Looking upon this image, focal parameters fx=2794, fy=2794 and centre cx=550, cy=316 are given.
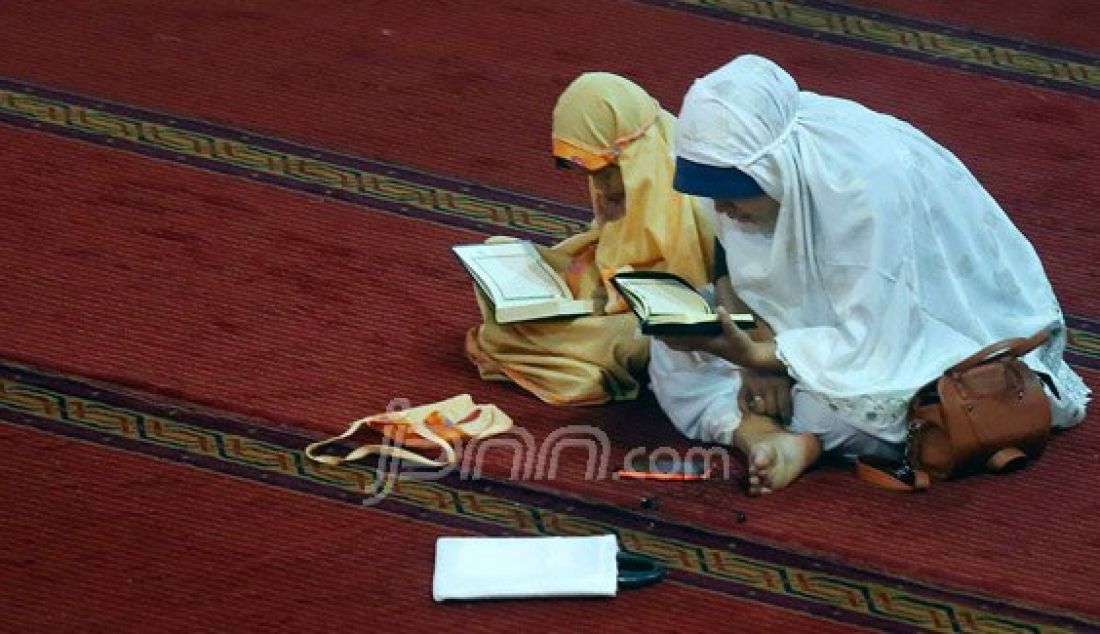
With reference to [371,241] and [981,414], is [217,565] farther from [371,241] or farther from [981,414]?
[981,414]

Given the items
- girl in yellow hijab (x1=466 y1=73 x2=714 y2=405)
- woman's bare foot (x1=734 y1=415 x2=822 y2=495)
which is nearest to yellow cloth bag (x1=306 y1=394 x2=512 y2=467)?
girl in yellow hijab (x1=466 y1=73 x2=714 y2=405)

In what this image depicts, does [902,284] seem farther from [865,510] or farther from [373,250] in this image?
[373,250]

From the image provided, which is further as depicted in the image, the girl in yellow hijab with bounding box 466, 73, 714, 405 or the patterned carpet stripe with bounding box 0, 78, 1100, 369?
the patterned carpet stripe with bounding box 0, 78, 1100, 369

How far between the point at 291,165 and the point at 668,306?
1.67 metres

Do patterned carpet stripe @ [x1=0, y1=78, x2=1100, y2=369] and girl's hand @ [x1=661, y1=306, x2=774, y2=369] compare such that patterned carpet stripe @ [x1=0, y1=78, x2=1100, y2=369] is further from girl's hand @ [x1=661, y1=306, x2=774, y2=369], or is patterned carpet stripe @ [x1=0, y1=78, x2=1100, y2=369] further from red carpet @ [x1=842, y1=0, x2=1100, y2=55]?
red carpet @ [x1=842, y1=0, x2=1100, y2=55]

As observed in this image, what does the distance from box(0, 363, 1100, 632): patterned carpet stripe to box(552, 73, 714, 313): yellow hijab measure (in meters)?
0.55

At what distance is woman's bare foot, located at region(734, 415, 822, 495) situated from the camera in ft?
18.7

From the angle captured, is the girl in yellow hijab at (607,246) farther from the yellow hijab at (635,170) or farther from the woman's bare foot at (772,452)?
the woman's bare foot at (772,452)

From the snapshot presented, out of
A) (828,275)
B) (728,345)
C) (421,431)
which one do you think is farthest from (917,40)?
(421,431)

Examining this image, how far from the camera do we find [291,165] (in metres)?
6.98

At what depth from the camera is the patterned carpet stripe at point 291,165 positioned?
267 inches

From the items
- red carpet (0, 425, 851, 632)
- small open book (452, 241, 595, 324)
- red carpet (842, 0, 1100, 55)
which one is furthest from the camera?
red carpet (842, 0, 1100, 55)

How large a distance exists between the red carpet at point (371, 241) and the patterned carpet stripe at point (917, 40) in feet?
0.22

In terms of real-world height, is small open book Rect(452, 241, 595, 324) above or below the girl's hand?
below
